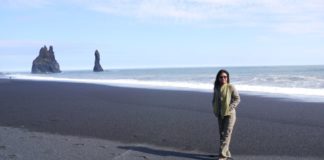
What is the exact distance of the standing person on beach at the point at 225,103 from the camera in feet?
25.7

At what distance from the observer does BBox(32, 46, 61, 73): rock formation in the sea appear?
5468 inches

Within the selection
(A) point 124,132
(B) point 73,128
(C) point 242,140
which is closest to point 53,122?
(B) point 73,128

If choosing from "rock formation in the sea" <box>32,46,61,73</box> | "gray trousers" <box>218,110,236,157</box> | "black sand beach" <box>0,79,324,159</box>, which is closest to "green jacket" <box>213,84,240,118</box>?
"gray trousers" <box>218,110,236,157</box>

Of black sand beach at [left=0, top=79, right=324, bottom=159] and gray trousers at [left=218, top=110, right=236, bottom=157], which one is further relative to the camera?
black sand beach at [left=0, top=79, right=324, bottom=159]

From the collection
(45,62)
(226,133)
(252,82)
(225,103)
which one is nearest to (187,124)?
(226,133)

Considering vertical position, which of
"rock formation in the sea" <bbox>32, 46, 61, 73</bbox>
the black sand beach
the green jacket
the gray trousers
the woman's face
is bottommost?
"rock formation in the sea" <bbox>32, 46, 61, 73</bbox>

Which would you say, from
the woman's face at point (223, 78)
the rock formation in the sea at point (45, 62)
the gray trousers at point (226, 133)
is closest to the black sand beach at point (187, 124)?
the gray trousers at point (226, 133)

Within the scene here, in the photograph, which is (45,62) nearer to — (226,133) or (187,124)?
(187,124)

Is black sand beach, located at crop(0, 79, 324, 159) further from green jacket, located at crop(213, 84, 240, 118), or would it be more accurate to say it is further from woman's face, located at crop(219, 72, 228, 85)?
woman's face, located at crop(219, 72, 228, 85)

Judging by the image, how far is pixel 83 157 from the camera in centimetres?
803

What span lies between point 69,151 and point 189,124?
480 cm

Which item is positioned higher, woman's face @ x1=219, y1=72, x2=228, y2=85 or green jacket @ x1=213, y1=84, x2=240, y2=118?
woman's face @ x1=219, y1=72, x2=228, y2=85

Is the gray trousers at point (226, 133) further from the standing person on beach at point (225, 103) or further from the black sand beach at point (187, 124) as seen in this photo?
the black sand beach at point (187, 124)

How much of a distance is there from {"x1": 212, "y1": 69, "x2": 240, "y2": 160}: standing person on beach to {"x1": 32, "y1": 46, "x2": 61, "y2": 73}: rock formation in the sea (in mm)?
135777
